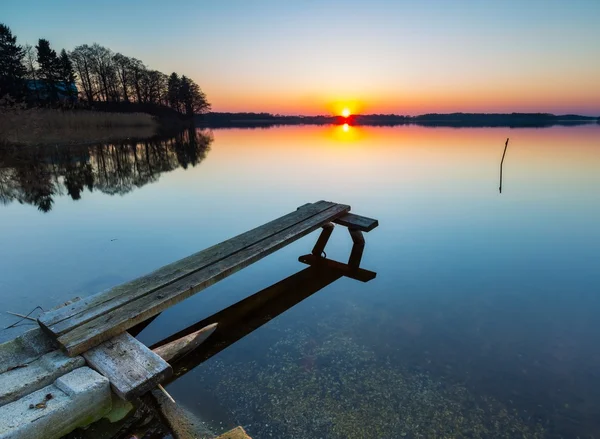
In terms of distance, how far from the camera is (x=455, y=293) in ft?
21.2

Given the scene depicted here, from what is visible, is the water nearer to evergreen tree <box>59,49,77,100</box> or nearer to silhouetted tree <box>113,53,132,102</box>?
evergreen tree <box>59,49,77,100</box>

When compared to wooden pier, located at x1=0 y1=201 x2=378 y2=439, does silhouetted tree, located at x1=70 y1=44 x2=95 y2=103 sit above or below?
above

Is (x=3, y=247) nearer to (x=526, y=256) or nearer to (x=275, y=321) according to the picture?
(x=275, y=321)

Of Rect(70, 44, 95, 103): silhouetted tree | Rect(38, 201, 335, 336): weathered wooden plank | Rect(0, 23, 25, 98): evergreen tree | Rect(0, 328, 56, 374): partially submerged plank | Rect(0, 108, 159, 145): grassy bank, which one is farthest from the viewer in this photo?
Rect(70, 44, 95, 103): silhouetted tree

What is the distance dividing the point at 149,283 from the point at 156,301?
51 centimetres

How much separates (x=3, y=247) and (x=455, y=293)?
10.6 metres

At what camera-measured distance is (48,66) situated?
54688 millimetres

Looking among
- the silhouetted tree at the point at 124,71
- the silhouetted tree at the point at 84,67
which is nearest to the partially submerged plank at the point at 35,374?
the silhouetted tree at the point at 84,67

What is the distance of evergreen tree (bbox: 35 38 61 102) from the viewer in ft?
178

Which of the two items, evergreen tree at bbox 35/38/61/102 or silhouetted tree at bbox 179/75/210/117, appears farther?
silhouetted tree at bbox 179/75/210/117

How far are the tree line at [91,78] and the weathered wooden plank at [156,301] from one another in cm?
5306

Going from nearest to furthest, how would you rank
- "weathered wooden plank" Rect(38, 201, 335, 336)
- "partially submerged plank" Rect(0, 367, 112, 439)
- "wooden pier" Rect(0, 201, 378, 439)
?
"partially submerged plank" Rect(0, 367, 112, 439), "wooden pier" Rect(0, 201, 378, 439), "weathered wooden plank" Rect(38, 201, 335, 336)

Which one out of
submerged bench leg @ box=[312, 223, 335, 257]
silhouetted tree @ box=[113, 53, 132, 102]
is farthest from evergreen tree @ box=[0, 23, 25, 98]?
submerged bench leg @ box=[312, 223, 335, 257]

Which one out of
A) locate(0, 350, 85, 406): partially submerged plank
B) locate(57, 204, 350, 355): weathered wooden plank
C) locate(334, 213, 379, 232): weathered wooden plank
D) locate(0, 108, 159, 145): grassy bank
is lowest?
locate(334, 213, 379, 232): weathered wooden plank
